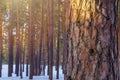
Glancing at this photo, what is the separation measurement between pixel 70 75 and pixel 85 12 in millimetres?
→ 618

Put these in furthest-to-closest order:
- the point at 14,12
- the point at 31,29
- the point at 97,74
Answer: the point at 14,12 → the point at 31,29 → the point at 97,74

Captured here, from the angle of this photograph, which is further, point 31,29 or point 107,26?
point 31,29

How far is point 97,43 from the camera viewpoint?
8.31 feet

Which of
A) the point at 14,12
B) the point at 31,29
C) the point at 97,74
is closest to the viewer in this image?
the point at 97,74

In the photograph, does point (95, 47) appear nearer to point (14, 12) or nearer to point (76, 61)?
point (76, 61)

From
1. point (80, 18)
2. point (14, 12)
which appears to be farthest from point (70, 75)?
point (14, 12)

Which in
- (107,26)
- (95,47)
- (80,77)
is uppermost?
(107,26)

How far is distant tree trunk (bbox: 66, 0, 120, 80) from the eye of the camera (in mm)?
2525

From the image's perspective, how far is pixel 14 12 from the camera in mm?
21391

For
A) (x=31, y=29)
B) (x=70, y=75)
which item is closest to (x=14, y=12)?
(x=31, y=29)

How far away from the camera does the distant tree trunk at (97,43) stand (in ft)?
8.29

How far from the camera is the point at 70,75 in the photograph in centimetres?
267

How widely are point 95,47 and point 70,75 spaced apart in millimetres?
381

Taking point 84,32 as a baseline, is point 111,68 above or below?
below
